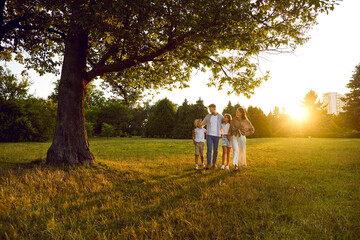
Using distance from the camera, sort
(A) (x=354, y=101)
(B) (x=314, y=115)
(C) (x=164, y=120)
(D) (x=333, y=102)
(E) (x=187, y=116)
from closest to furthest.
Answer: (A) (x=354, y=101)
(E) (x=187, y=116)
(C) (x=164, y=120)
(B) (x=314, y=115)
(D) (x=333, y=102)

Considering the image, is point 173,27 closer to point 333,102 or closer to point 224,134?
point 224,134

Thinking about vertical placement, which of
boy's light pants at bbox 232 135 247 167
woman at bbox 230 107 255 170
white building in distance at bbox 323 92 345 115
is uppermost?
white building in distance at bbox 323 92 345 115

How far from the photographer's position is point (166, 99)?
1880 inches

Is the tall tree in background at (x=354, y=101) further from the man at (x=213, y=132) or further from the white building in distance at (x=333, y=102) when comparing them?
the man at (x=213, y=132)

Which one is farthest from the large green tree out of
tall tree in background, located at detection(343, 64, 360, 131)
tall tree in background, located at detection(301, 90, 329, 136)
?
tall tree in background, located at detection(301, 90, 329, 136)

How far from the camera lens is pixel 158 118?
1869 inches

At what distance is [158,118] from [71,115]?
132 ft

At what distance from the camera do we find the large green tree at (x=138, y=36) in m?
5.50

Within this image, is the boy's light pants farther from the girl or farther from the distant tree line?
the distant tree line

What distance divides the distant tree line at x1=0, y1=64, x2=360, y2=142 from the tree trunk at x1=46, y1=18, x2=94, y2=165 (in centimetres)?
2057

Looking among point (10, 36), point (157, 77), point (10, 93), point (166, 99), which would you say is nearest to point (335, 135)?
point (166, 99)

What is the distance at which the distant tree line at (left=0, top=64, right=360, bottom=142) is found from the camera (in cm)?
2511

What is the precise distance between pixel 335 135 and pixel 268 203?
47.1m

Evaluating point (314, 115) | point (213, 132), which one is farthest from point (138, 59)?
point (314, 115)
